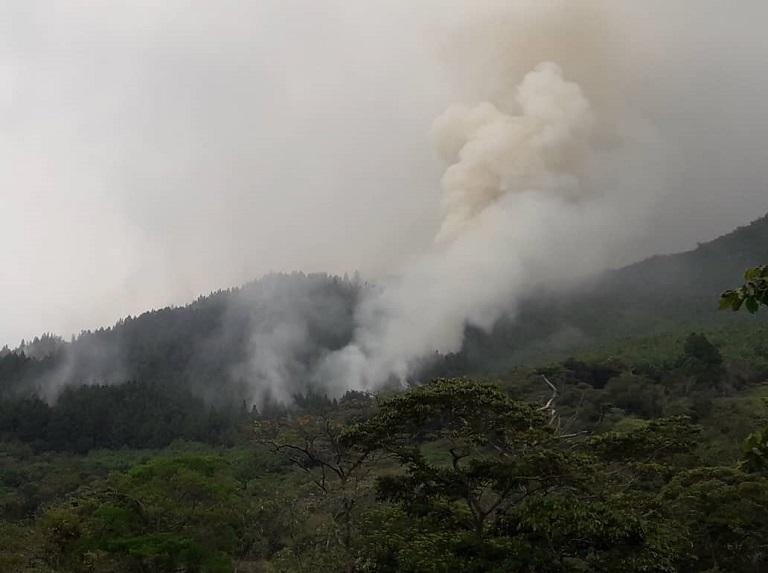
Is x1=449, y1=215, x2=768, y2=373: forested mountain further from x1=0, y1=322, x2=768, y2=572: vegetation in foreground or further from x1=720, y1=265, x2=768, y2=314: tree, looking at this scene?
x1=720, y1=265, x2=768, y2=314: tree

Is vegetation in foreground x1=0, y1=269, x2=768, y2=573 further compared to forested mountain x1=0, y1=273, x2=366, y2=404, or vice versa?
forested mountain x1=0, y1=273, x2=366, y2=404

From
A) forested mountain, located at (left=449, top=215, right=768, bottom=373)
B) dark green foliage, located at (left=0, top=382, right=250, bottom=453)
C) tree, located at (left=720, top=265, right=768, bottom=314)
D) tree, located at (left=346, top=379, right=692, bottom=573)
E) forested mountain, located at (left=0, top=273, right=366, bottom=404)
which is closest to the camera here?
tree, located at (left=720, top=265, right=768, bottom=314)

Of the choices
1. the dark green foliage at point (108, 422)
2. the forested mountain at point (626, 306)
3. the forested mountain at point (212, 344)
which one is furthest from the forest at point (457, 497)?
the forested mountain at point (212, 344)

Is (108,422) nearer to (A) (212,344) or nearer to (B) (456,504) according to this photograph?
(A) (212,344)

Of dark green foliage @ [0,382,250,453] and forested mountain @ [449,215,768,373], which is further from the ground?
dark green foliage @ [0,382,250,453]

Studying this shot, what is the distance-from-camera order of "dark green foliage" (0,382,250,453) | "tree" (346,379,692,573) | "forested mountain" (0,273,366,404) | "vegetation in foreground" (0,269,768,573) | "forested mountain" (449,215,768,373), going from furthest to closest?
"forested mountain" (0,273,366,404)
"forested mountain" (449,215,768,373)
"dark green foliage" (0,382,250,453)
"vegetation in foreground" (0,269,768,573)
"tree" (346,379,692,573)

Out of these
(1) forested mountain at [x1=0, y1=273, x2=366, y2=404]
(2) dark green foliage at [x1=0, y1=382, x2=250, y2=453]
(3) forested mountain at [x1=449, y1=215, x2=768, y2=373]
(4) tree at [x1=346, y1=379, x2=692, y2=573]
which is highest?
(1) forested mountain at [x1=0, y1=273, x2=366, y2=404]

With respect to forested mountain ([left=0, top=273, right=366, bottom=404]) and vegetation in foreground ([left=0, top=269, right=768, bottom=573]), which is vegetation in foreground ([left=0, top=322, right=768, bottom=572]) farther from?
forested mountain ([left=0, top=273, right=366, bottom=404])

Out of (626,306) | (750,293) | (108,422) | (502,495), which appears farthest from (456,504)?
(626,306)

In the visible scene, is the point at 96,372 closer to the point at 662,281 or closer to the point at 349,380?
the point at 349,380

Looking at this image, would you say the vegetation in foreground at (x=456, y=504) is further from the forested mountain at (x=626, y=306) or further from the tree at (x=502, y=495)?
the forested mountain at (x=626, y=306)

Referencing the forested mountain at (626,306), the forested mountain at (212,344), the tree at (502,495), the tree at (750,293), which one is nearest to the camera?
the tree at (750,293)

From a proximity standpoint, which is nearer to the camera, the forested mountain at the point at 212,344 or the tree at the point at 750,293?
the tree at the point at 750,293

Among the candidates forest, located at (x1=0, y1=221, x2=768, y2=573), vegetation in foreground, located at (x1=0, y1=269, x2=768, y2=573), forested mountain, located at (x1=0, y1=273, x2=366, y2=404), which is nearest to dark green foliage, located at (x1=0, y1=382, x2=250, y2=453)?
forested mountain, located at (x1=0, y1=273, x2=366, y2=404)
